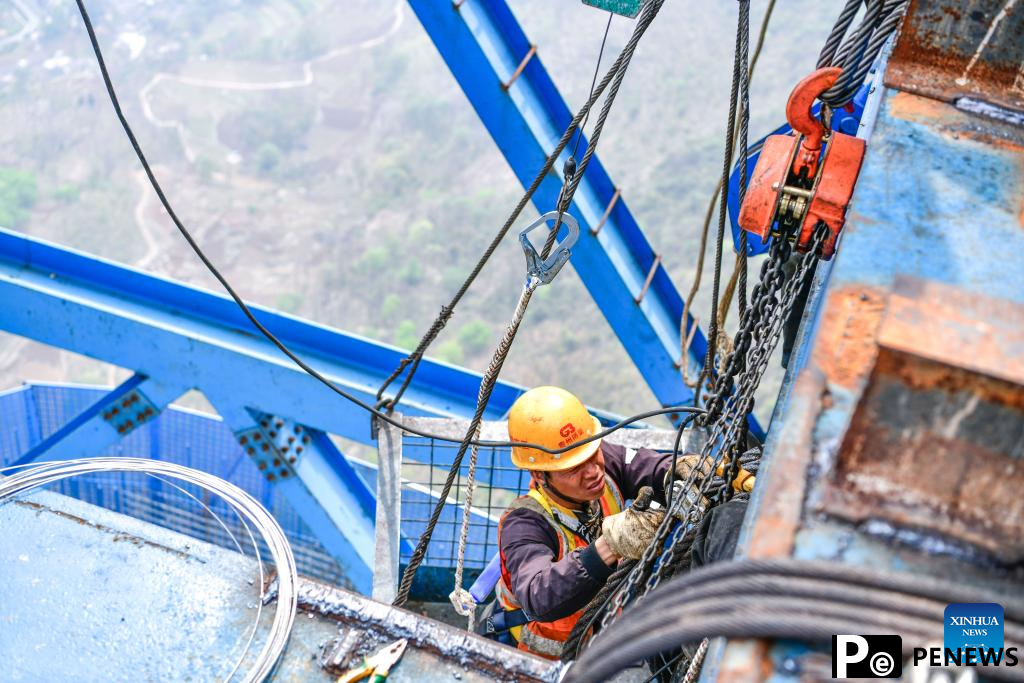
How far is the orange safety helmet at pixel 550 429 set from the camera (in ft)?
10.2

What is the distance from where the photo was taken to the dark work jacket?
2.77 metres

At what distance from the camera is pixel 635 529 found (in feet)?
8.51

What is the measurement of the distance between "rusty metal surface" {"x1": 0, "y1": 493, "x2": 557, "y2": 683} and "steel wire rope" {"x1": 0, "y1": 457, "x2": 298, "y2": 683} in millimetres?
37

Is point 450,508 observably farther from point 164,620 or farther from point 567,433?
point 164,620

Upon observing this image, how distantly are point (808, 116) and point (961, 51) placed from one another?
0.34 m

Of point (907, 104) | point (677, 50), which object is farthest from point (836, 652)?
point (677, 50)

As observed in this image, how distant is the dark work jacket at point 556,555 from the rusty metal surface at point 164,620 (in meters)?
0.80

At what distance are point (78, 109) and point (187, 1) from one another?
38.0ft

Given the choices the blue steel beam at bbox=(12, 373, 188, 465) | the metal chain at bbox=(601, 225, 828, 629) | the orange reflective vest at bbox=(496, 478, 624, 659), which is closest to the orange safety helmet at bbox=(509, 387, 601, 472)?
the orange reflective vest at bbox=(496, 478, 624, 659)

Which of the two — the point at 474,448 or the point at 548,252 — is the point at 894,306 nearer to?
the point at 548,252

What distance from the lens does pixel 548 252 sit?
2820mm

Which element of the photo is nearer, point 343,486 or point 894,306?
point 894,306

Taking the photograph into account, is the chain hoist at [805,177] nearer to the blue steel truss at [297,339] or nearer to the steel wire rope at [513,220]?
the steel wire rope at [513,220]

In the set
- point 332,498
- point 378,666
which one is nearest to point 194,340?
point 332,498
